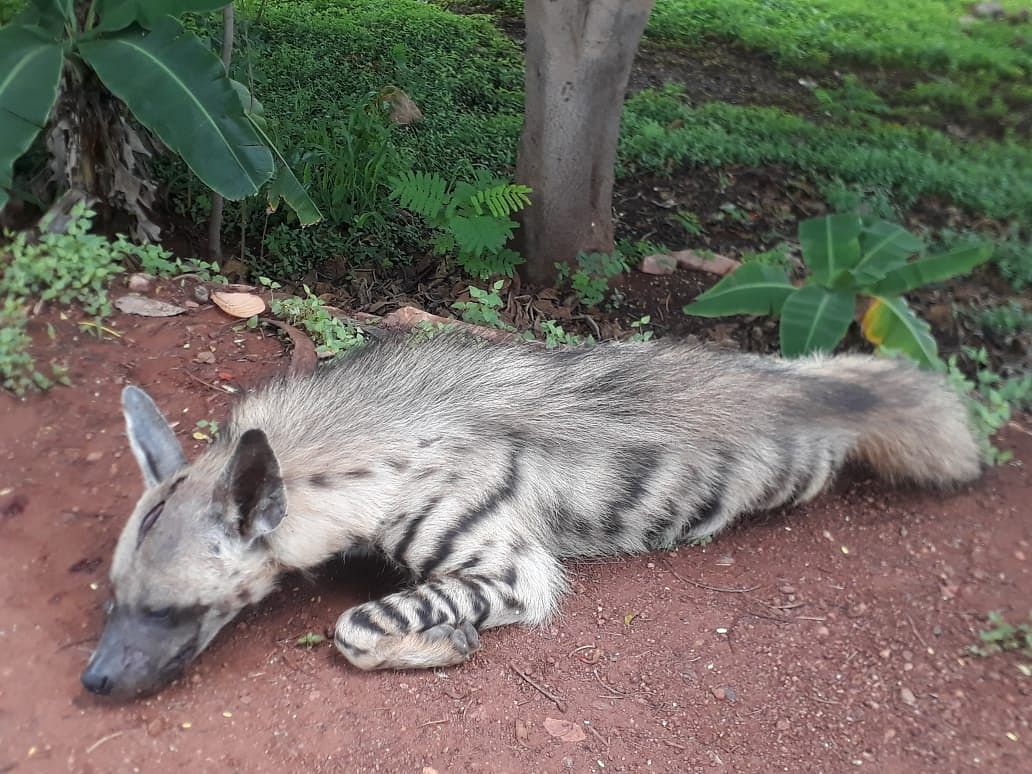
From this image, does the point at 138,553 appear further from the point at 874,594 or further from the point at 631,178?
the point at 631,178

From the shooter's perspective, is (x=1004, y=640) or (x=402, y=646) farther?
(x=1004, y=640)

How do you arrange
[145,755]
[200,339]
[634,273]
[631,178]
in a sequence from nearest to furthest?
[145,755], [200,339], [634,273], [631,178]

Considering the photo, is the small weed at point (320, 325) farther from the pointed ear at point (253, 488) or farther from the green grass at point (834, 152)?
the green grass at point (834, 152)

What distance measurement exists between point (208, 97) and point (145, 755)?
9.61 feet

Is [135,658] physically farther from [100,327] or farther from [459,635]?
[100,327]

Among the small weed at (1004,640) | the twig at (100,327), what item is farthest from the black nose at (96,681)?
the small weed at (1004,640)

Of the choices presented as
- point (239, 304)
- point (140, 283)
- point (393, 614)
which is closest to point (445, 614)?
point (393, 614)

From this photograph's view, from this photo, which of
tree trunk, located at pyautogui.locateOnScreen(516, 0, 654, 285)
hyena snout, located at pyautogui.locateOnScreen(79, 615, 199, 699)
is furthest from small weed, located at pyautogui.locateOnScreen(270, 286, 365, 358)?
tree trunk, located at pyautogui.locateOnScreen(516, 0, 654, 285)

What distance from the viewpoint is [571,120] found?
561 cm

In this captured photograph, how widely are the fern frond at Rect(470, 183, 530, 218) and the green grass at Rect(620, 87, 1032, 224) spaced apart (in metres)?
1.81

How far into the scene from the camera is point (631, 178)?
281 inches

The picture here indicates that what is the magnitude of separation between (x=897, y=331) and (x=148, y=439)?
3.70 m

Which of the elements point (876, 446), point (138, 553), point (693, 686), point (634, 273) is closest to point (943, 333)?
point (634, 273)

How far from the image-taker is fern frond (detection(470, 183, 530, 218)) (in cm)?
550
